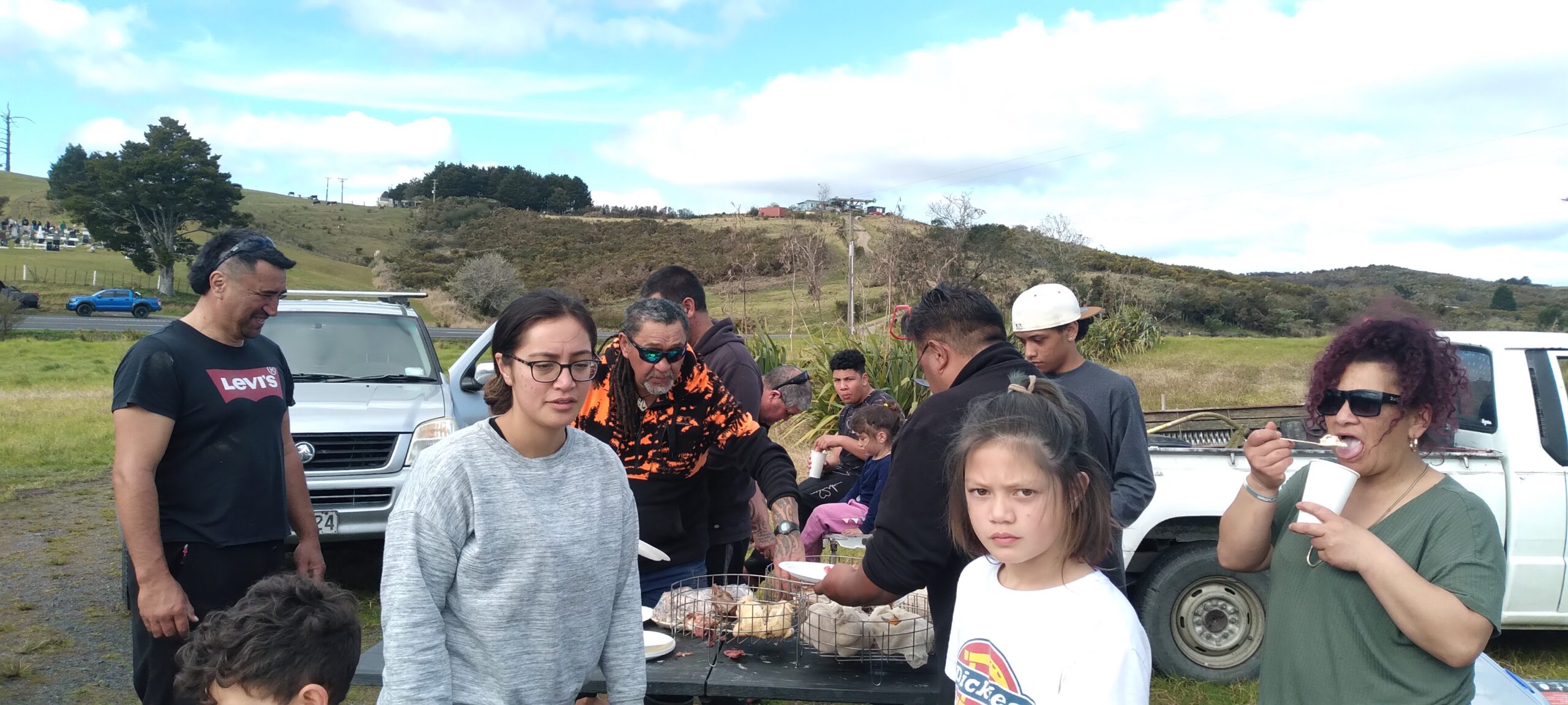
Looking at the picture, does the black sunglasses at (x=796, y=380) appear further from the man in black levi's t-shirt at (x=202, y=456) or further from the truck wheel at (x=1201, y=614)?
the man in black levi's t-shirt at (x=202, y=456)

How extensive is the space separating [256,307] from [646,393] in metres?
1.36

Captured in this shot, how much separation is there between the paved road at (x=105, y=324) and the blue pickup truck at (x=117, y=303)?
506 mm

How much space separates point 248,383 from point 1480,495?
5.50 meters

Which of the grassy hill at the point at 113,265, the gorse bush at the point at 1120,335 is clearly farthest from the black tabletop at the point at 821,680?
the grassy hill at the point at 113,265

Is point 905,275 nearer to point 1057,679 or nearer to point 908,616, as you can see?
point 908,616

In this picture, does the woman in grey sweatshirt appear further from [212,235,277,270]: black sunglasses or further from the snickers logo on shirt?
[212,235,277,270]: black sunglasses

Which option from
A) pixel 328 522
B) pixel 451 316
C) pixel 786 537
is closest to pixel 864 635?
pixel 786 537

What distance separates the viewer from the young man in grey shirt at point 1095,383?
151 inches

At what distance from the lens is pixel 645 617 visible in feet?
11.0

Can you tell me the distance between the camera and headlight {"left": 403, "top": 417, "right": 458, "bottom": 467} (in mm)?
6629

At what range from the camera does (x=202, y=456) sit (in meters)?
3.29

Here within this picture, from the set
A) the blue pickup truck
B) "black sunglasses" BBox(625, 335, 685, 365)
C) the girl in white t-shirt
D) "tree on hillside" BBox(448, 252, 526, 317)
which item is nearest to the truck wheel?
"black sunglasses" BBox(625, 335, 685, 365)

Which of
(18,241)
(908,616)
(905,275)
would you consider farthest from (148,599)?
(18,241)

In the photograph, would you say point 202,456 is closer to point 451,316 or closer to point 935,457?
point 935,457
